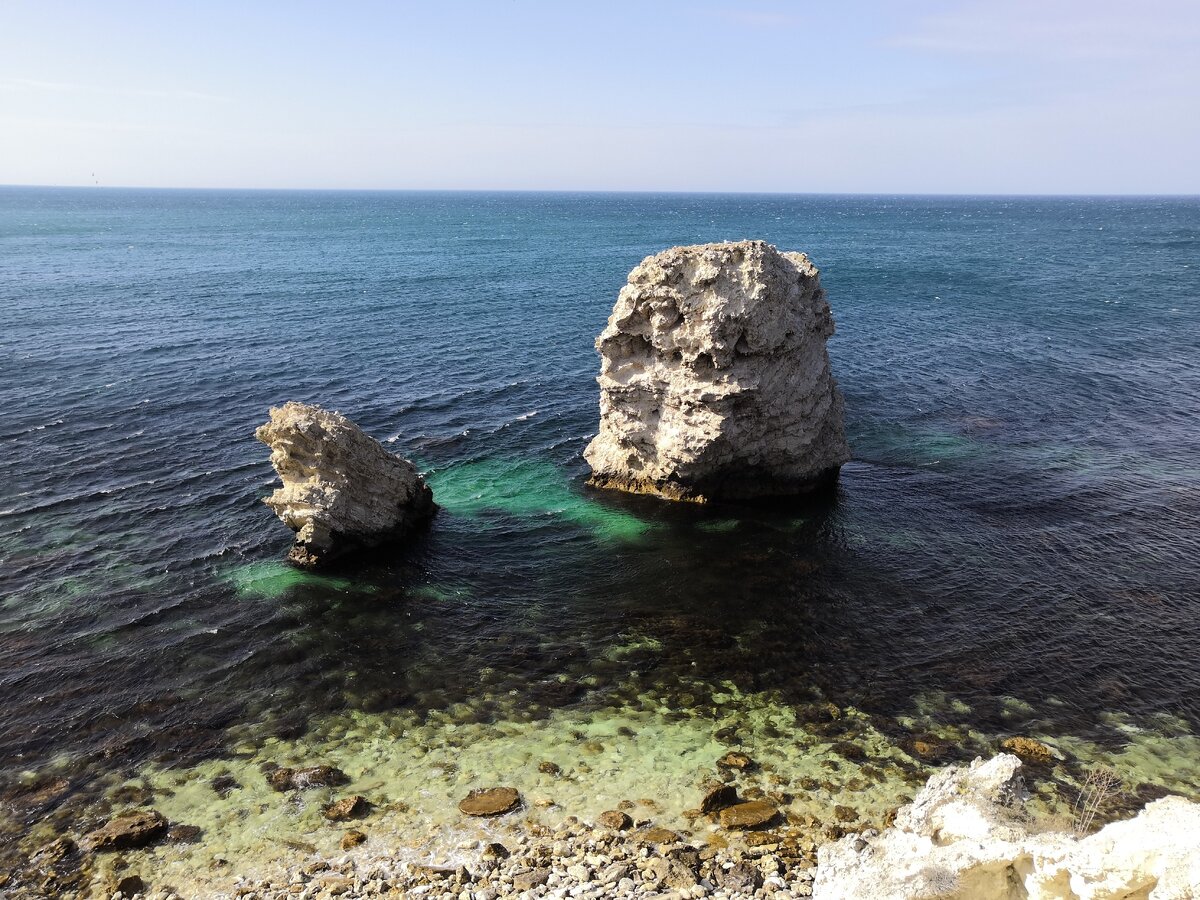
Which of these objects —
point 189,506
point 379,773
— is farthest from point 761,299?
point 189,506

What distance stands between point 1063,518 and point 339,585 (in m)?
33.4

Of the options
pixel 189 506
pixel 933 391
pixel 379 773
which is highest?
pixel 933 391

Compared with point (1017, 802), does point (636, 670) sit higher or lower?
lower

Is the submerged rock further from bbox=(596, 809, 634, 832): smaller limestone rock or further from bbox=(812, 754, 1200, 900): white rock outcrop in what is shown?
bbox=(812, 754, 1200, 900): white rock outcrop

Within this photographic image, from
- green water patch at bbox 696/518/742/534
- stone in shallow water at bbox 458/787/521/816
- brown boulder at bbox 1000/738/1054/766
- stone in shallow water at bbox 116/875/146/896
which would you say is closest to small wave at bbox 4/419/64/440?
→ stone in shallow water at bbox 116/875/146/896

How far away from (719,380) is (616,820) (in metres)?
21.9

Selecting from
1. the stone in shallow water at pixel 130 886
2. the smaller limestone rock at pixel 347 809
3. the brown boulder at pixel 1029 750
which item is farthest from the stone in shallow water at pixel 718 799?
the stone in shallow water at pixel 130 886

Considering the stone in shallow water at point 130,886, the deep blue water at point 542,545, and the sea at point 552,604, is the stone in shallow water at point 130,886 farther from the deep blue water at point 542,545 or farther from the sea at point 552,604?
the deep blue water at point 542,545

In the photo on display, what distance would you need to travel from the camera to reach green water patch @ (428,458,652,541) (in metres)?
37.6

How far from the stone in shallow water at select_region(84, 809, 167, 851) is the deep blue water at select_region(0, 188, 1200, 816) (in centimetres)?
291

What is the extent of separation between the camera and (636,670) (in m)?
26.9

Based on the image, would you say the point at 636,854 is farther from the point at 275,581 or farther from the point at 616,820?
the point at 275,581

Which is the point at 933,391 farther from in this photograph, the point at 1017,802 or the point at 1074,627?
the point at 1017,802

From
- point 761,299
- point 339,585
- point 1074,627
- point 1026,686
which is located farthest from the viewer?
point 761,299
